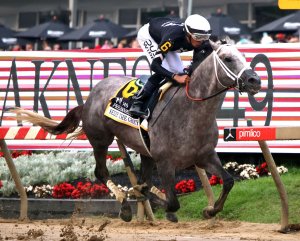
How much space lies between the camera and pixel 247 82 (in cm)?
959

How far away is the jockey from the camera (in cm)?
1032

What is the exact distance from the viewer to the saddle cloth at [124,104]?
11.1 meters

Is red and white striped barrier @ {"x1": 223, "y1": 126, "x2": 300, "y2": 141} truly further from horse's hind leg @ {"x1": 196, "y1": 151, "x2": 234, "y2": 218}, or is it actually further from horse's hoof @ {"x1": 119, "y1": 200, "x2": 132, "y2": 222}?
horse's hoof @ {"x1": 119, "y1": 200, "x2": 132, "y2": 222}

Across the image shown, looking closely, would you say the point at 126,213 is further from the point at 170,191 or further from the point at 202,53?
the point at 202,53

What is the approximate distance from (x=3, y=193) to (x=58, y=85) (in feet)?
6.61

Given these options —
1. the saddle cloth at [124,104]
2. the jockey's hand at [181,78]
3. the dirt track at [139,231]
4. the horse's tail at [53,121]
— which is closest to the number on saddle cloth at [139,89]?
the saddle cloth at [124,104]

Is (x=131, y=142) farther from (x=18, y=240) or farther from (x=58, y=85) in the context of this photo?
(x=58, y=85)

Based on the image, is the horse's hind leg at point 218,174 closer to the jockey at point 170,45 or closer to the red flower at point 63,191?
the jockey at point 170,45

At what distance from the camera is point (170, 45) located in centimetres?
1055

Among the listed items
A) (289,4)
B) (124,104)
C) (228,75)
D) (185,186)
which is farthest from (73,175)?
(289,4)

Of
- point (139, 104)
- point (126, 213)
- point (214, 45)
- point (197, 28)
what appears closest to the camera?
point (214, 45)

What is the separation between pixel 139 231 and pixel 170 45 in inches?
82.9

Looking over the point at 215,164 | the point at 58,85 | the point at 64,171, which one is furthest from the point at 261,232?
the point at 58,85

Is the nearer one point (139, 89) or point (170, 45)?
point (170, 45)
